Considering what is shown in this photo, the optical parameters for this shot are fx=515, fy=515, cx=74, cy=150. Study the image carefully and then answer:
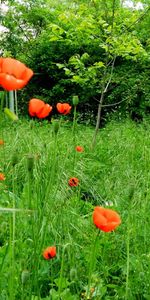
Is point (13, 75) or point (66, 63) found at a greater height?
point (66, 63)

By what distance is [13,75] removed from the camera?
1.14 metres

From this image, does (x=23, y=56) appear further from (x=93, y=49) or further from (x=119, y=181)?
(x=119, y=181)

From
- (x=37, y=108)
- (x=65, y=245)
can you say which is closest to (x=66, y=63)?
(x=37, y=108)

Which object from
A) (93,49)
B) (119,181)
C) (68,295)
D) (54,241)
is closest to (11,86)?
(68,295)

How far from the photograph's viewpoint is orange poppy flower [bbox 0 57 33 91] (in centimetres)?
106

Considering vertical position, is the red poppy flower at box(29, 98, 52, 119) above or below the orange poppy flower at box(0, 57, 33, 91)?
below

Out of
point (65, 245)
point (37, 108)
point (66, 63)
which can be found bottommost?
point (65, 245)

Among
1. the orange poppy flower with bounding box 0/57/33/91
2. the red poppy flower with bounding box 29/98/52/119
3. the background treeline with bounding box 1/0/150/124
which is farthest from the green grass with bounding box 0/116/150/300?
the background treeline with bounding box 1/0/150/124

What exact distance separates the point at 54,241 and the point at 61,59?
7.55 metres

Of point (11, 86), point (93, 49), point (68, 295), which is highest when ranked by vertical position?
point (93, 49)

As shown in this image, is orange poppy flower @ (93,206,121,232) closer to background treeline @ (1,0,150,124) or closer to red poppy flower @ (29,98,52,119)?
red poppy flower @ (29,98,52,119)

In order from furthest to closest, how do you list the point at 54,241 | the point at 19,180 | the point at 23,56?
1. the point at 23,56
2. the point at 19,180
3. the point at 54,241

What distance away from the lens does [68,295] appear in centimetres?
158

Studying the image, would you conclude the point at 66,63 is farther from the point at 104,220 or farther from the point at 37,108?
the point at 104,220
